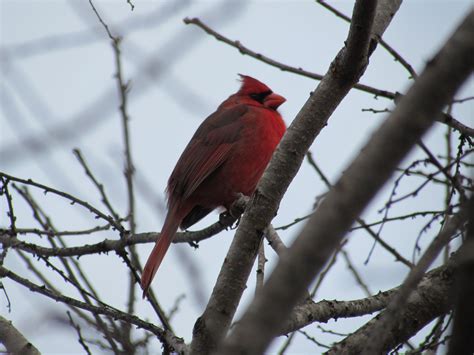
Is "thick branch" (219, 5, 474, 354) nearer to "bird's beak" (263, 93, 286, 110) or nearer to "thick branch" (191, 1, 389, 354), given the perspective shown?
"thick branch" (191, 1, 389, 354)

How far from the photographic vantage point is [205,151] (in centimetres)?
501

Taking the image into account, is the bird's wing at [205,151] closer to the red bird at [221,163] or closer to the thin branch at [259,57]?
the red bird at [221,163]

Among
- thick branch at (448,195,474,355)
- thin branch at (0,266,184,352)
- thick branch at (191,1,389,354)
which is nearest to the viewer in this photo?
thick branch at (448,195,474,355)

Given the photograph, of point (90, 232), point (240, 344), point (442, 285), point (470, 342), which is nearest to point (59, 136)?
point (90, 232)

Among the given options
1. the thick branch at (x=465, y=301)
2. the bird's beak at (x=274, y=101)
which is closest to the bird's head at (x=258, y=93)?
the bird's beak at (x=274, y=101)

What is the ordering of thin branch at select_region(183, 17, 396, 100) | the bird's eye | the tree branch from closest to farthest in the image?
the tree branch → thin branch at select_region(183, 17, 396, 100) → the bird's eye

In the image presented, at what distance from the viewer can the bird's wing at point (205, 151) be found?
4.83 metres

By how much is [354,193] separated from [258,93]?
15.2ft

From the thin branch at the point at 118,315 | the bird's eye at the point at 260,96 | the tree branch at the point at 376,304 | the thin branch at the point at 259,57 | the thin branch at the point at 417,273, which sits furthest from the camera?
→ the bird's eye at the point at 260,96

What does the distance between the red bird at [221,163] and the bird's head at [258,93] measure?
0.84ft

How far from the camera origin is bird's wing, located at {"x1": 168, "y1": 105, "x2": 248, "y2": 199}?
15.8ft

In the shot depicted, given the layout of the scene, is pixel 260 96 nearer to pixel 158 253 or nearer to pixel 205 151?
pixel 205 151

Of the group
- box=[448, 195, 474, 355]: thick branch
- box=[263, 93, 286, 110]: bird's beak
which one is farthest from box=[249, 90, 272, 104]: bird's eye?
box=[448, 195, 474, 355]: thick branch

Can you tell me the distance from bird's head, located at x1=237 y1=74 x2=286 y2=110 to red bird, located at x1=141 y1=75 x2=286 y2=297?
0.25 metres
